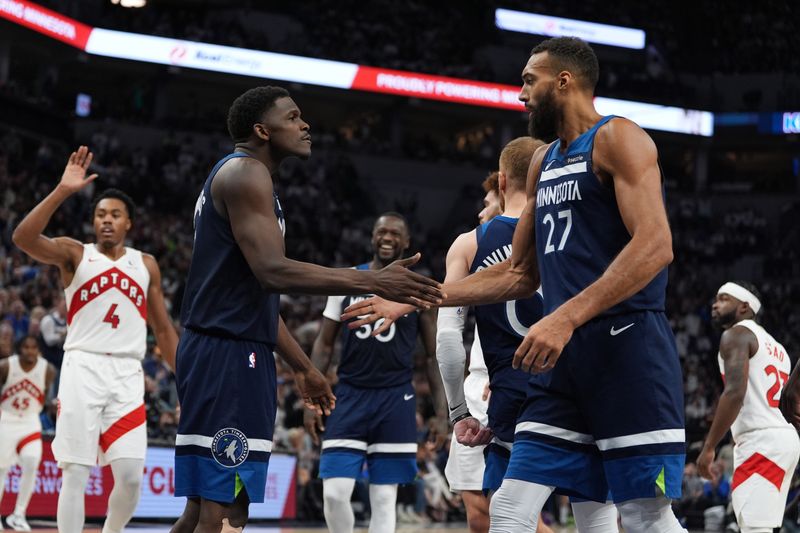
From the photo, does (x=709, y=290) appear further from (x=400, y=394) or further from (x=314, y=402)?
(x=314, y=402)

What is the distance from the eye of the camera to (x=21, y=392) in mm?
10336

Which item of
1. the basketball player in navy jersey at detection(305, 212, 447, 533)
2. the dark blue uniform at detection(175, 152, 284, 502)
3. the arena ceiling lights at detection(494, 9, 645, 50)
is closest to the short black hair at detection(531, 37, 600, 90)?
the dark blue uniform at detection(175, 152, 284, 502)

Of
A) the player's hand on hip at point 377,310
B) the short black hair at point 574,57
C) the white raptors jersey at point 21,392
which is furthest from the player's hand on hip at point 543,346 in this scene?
the white raptors jersey at point 21,392

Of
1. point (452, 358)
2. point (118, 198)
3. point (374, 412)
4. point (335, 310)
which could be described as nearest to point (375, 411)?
point (374, 412)

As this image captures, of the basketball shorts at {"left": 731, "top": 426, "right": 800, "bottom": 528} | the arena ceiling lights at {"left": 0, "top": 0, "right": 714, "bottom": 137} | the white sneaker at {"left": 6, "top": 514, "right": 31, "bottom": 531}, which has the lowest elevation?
the white sneaker at {"left": 6, "top": 514, "right": 31, "bottom": 531}

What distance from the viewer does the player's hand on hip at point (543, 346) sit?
11.0 ft

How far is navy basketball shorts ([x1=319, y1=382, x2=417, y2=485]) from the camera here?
7027 millimetres

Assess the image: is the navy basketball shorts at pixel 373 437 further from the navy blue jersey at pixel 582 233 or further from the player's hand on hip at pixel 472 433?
the navy blue jersey at pixel 582 233

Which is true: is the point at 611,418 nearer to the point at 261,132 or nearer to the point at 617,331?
the point at 617,331

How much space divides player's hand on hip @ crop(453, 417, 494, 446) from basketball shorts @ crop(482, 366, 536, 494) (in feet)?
0.13

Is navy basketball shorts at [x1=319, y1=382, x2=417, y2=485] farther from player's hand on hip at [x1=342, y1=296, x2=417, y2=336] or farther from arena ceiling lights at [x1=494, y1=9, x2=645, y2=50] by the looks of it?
arena ceiling lights at [x1=494, y1=9, x2=645, y2=50]

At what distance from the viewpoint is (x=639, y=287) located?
347 cm

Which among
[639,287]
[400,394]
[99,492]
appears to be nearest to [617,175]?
[639,287]

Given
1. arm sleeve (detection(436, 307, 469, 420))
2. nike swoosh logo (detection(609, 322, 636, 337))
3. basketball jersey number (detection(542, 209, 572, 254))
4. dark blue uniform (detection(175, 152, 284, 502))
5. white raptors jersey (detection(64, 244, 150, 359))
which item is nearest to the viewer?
nike swoosh logo (detection(609, 322, 636, 337))
